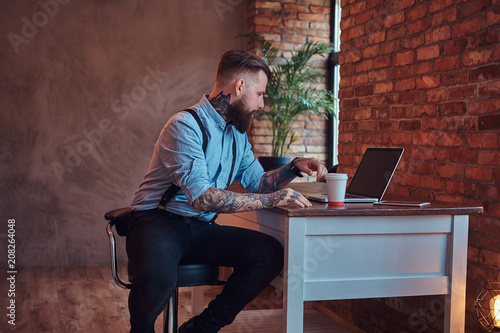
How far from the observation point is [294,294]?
1886 millimetres

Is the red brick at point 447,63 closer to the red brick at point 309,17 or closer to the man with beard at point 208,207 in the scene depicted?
the man with beard at point 208,207

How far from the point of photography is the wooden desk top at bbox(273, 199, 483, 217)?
1844mm

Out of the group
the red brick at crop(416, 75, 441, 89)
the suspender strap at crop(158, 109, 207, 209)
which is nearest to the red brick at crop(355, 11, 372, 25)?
the red brick at crop(416, 75, 441, 89)

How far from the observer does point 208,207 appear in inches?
78.7

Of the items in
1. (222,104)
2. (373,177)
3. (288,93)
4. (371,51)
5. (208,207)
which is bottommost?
(208,207)

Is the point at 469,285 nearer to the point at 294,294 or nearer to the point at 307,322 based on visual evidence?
the point at 294,294

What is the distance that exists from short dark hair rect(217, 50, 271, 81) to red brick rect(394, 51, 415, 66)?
0.80 m

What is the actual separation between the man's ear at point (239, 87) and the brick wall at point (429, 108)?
2.90ft

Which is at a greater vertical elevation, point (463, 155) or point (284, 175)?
point (463, 155)

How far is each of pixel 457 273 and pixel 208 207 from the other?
92 centimetres

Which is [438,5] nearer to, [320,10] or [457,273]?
[457,273]

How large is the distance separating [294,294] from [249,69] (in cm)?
92

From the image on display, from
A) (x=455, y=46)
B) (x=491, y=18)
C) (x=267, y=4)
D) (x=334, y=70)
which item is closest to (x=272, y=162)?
(x=334, y=70)

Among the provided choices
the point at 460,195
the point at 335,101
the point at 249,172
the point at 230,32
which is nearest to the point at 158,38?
the point at 230,32
